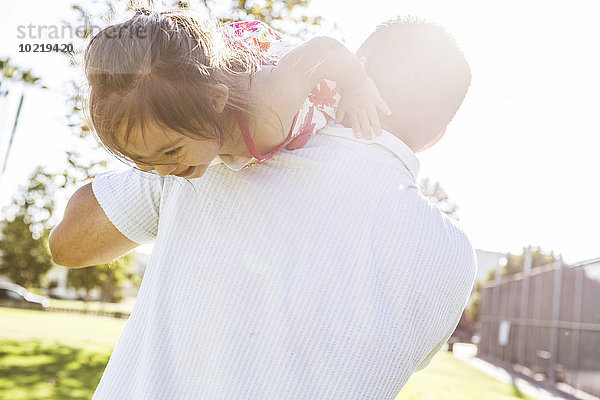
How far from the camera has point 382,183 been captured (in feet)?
4.31

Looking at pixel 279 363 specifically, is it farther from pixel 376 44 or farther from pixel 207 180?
pixel 376 44

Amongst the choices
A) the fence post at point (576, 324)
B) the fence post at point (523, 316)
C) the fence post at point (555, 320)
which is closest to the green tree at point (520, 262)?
the fence post at point (523, 316)

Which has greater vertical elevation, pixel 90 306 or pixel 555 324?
pixel 555 324

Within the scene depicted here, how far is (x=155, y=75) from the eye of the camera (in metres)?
1.24

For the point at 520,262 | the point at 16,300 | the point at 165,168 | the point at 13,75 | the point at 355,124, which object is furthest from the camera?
the point at 16,300

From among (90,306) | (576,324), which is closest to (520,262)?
(576,324)

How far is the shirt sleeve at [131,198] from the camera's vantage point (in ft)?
4.59

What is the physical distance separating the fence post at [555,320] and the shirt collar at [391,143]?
19.6 metres

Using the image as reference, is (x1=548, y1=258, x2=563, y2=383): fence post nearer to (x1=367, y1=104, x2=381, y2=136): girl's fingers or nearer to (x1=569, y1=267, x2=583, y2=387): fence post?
(x1=569, y1=267, x2=583, y2=387): fence post

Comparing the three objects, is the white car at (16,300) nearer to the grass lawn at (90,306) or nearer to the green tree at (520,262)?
the grass lawn at (90,306)

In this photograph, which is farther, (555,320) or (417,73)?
(555,320)

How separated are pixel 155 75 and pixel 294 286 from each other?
0.44 meters

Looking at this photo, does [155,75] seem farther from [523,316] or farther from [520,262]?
[520,262]

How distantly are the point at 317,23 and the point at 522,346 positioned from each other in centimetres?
1869
